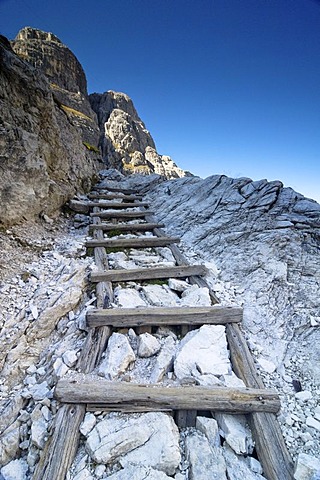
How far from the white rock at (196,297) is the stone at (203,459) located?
2.04 meters

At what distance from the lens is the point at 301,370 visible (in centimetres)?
336

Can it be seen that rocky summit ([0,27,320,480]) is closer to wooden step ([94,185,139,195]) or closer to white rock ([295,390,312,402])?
white rock ([295,390,312,402])

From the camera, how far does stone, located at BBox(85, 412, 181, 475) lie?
7.31ft

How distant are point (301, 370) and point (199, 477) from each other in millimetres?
2114

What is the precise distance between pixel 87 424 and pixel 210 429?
1.34 m

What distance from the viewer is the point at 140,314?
3.77m

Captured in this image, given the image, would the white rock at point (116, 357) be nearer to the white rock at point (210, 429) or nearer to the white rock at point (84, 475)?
the white rock at point (84, 475)

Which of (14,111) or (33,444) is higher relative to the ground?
(14,111)

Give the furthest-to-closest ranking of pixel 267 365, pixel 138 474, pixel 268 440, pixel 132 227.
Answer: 1. pixel 132 227
2. pixel 267 365
3. pixel 268 440
4. pixel 138 474

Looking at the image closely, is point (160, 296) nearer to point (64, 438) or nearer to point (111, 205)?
point (64, 438)

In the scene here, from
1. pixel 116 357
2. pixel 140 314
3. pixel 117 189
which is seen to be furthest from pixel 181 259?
pixel 117 189

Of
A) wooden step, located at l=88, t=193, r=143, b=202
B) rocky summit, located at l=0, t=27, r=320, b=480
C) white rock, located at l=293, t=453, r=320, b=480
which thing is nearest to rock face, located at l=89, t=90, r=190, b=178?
wooden step, located at l=88, t=193, r=143, b=202

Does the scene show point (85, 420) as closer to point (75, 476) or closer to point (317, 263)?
point (75, 476)

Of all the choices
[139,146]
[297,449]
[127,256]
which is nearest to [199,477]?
[297,449]
